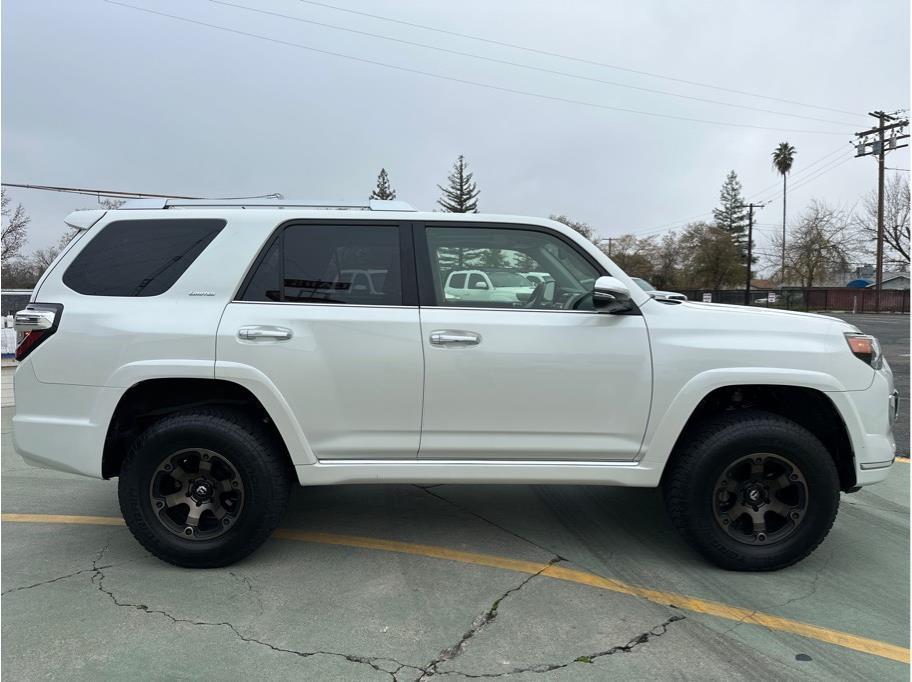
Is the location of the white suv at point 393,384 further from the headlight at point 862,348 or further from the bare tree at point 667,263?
the bare tree at point 667,263

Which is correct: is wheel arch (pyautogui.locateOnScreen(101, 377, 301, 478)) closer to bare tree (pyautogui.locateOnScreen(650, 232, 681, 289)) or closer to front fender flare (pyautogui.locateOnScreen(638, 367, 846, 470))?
front fender flare (pyautogui.locateOnScreen(638, 367, 846, 470))

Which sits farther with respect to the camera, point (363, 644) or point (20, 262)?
point (20, 262)

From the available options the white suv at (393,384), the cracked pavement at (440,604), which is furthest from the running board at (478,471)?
the cracked pavement at (440,604)

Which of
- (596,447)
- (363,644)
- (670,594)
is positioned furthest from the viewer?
(596,447)

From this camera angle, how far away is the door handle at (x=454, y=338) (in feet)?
10.6

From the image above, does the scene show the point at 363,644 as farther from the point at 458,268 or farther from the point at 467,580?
the point at 458,268

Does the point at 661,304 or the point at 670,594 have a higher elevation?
the point at 661,304

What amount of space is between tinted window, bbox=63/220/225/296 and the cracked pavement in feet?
5.15

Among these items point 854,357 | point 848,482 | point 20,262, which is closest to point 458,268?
point 854,357

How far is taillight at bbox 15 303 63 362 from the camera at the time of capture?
3.26 metres

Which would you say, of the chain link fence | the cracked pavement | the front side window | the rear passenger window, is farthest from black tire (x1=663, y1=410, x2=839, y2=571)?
the chain link fence

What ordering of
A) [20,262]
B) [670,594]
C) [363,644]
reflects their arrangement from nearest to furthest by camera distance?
[363,644] → [670,594] → [20,262]

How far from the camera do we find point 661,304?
3.42 meters

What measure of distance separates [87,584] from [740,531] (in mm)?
3522
